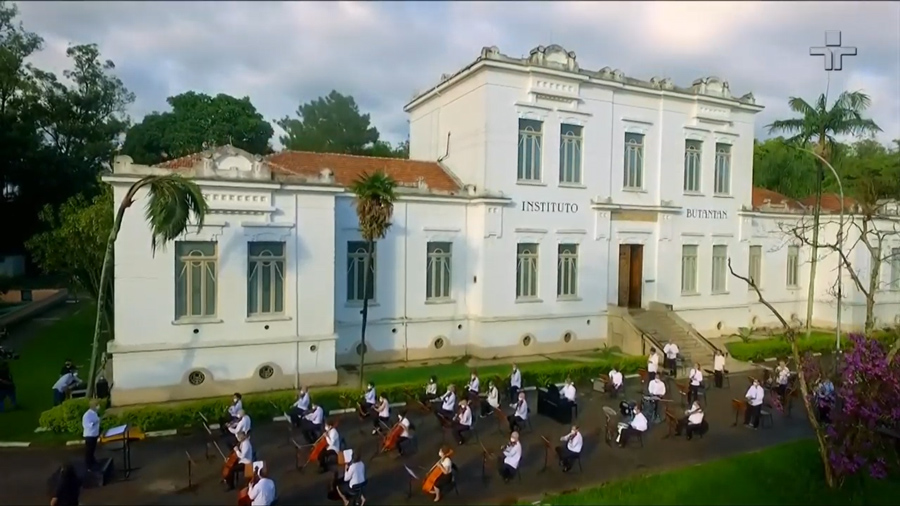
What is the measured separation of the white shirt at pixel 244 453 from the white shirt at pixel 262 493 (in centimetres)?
153

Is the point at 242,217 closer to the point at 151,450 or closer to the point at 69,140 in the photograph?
the point at 151,450

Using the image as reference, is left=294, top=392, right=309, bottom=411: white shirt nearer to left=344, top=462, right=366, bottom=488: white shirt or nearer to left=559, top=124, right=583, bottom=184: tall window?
left=344, top=462, right=366, bottom=488: white shirt

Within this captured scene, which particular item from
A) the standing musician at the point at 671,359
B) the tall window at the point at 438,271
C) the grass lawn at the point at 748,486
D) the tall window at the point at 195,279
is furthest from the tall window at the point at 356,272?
the grass lawn at the point at 748,486

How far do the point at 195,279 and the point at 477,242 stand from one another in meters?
10.4

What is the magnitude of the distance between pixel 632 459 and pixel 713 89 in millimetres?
21142

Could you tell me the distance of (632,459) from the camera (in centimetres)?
1491

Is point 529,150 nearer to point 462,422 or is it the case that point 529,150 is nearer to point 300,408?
point 462,422

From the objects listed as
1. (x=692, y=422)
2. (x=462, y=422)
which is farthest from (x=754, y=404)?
(x=462, y=422)

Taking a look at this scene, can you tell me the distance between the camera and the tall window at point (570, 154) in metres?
26.0

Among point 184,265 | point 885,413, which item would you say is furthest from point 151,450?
point 885,413

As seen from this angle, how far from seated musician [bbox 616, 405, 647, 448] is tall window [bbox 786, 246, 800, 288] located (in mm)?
22145

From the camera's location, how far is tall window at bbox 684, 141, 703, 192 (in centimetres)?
2952

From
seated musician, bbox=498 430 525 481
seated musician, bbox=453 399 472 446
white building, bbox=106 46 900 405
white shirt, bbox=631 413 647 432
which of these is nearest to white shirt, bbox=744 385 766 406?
white shirt, bbox=631 413 647 432

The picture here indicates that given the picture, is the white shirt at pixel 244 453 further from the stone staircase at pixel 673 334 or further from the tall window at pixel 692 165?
the tall window at pixel 692 165
